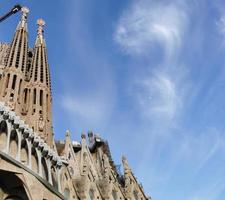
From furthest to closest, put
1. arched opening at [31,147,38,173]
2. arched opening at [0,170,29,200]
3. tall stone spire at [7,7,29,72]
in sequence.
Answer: tall stone spire at [7,7,29,72], arched opening at [31,147,38,173], arched opening at [0,170,29,200]

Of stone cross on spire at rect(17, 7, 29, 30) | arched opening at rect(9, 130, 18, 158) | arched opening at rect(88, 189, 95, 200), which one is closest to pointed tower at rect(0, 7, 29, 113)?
stone cross on spire at rect(17, 7, 29, 30)

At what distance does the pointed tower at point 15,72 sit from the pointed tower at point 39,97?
1216 mm

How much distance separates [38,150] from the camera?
2523 cm

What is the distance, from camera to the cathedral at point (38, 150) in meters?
22.7

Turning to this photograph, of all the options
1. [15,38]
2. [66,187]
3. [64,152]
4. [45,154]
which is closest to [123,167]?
[64,152]

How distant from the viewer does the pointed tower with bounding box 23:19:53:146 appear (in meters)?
31.4

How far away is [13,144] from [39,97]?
36.0 feet

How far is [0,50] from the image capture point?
1674 inches

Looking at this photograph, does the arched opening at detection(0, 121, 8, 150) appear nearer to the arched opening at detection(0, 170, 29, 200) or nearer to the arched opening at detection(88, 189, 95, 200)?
the arched opening at detection(0, 170, 29, 200)

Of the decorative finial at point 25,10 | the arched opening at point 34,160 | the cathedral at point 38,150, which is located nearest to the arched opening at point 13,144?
the cathedral at point 38,150

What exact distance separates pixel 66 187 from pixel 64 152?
546cm

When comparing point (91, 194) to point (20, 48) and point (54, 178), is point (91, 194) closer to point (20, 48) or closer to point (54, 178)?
point (54, 178)

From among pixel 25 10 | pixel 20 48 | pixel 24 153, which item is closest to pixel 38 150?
pixel 24 153

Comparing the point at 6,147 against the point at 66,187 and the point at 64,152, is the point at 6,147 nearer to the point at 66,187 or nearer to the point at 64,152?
the point at 66,187
